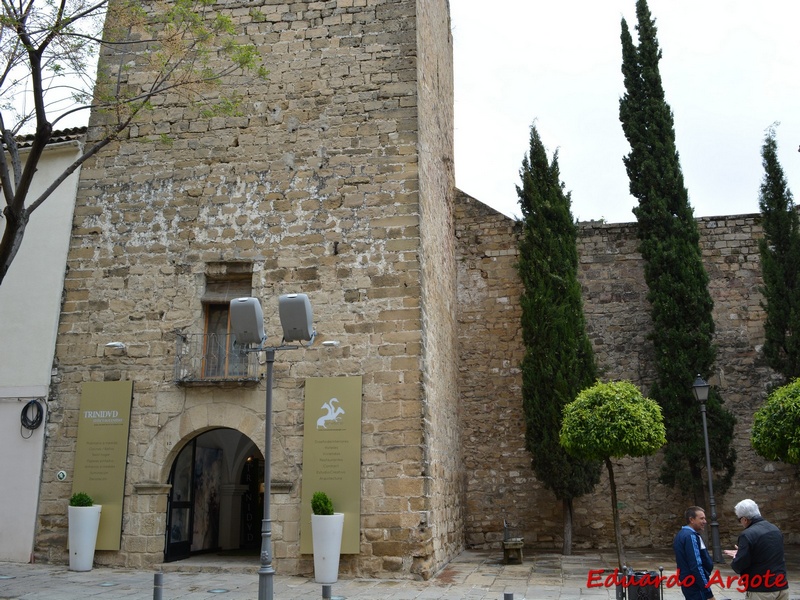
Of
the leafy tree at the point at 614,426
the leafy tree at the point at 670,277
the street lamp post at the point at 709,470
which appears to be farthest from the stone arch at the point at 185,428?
the leafy tree at the point at 670,277

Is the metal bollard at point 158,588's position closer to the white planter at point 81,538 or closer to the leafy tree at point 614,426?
the white planter at point 81,538

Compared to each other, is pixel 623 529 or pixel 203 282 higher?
pixel 203 282

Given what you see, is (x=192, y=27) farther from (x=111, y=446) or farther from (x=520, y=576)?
(x=520, y=576)

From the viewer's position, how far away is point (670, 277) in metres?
12.5

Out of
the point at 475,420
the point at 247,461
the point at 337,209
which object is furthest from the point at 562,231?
the point at 247,461

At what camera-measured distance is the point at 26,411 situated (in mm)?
10133

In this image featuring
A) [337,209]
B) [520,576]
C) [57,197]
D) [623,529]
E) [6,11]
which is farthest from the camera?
[623,529]

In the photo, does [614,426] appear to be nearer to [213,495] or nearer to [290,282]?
[290,282]

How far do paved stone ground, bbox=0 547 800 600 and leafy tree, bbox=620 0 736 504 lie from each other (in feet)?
6.71

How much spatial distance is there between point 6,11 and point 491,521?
34.3ft

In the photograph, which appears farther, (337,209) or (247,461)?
(247,461)

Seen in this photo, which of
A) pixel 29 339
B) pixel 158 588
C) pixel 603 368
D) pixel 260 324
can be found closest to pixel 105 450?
pixel 29 339

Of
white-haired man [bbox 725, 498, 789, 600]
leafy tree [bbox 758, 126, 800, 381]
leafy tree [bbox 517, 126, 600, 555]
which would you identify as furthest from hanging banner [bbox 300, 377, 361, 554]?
leafy tree [bbox 758, 126, 800, 381]

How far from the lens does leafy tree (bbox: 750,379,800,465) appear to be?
870cm
